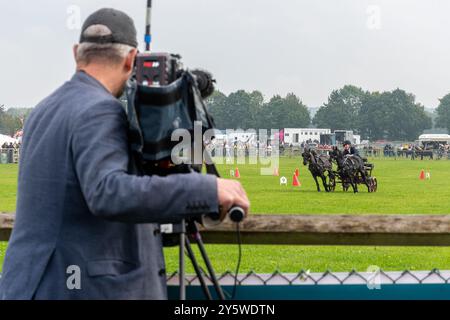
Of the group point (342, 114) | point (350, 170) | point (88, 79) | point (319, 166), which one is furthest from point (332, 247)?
point (342, 114)

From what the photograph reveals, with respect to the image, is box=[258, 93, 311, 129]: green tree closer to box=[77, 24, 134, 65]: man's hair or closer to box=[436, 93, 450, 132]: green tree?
box=[436, 93, 450, 132]: green tree

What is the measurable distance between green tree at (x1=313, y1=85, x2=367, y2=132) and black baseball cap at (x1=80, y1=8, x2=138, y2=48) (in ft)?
407

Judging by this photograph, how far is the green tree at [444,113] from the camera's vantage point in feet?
486

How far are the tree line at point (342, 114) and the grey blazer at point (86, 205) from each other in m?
118

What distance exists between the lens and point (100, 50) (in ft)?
7.43

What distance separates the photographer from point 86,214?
2180 mm

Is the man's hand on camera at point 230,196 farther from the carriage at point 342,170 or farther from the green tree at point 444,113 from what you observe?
the green tree at point 444,113

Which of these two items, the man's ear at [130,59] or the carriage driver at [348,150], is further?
the carriage driver at [348,150]

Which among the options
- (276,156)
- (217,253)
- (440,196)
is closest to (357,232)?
(217,253)

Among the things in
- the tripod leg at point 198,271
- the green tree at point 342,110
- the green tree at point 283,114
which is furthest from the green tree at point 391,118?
the tripod leg at point 198,271

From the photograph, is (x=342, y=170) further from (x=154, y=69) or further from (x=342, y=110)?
(x=342, y=110)

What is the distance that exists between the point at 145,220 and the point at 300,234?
1532mm
